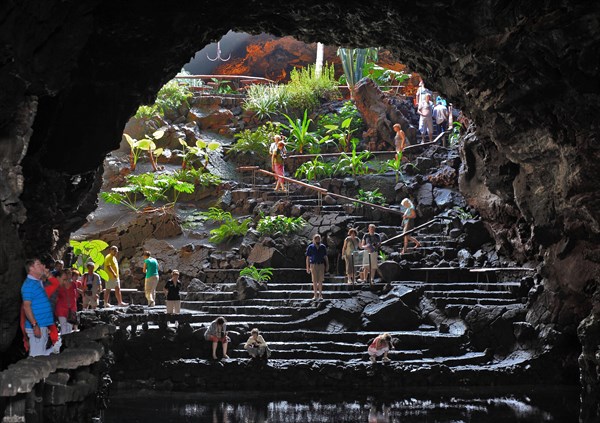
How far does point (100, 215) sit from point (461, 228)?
12142 millimetres

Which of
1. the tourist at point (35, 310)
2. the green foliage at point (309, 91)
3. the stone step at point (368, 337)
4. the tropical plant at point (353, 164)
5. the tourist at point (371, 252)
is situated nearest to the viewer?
the tourist at point (35, 310)

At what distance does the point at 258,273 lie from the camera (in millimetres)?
22953

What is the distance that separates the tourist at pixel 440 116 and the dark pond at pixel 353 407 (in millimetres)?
15874

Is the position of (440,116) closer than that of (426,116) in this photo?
No

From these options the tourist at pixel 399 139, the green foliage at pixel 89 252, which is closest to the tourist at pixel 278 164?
the tourist at pixel 399 139

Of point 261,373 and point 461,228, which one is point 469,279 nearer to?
point 461,228

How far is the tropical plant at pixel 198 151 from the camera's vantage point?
30953mm

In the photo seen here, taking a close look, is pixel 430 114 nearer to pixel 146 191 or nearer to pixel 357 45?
pixel 146 191

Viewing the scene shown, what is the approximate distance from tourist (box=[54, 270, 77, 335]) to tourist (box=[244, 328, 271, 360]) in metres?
4.70

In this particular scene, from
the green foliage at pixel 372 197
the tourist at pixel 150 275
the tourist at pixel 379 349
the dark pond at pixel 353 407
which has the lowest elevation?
the dark pond at pixel 353 407

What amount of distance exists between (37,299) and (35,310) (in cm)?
14

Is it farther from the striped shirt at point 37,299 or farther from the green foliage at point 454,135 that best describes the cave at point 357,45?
the green foliage at point 454,135

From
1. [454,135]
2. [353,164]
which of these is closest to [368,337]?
[353,164]

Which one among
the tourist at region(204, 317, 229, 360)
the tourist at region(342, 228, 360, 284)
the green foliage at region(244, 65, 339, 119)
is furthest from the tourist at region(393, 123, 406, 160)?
the tourist at region(204, 317, 229, 360)
